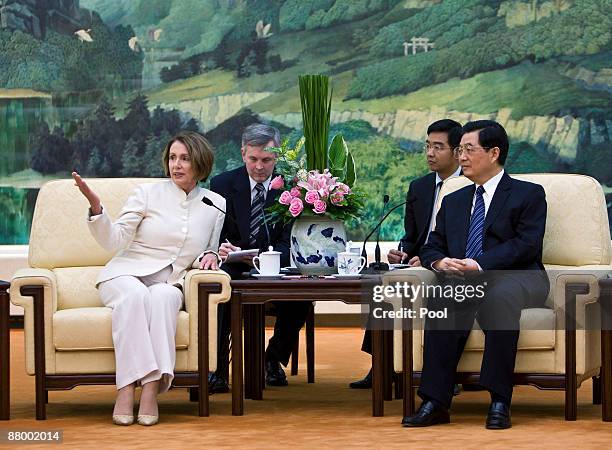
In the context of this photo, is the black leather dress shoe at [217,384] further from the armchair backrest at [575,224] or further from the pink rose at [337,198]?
the armchair backrest at [575,224]

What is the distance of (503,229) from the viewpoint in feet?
16.7

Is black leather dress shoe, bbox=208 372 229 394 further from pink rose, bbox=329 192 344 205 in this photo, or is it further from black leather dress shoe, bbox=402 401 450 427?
black leather dress shoe, bbox=402 401 450 427

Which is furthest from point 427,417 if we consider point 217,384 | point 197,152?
point 197,152

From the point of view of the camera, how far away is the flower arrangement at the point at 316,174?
525cm

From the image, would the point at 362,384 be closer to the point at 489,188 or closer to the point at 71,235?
the point at 489,188

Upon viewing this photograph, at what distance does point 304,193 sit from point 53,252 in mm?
1151

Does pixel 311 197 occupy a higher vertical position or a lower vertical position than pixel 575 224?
higher

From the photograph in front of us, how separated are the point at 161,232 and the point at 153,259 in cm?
12

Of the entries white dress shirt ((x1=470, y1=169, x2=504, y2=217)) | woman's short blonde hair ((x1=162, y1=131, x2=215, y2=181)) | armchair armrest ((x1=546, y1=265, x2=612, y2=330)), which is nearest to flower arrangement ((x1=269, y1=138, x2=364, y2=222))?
woman's short blonde hair ((x1=162, y1=131, x2=215, y2=181))

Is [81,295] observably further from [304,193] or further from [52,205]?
[304,193]

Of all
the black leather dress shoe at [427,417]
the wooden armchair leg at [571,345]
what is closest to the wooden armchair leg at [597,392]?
the wooden armchair leg at [571,345]

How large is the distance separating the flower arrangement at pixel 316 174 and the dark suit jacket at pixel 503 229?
1.24ft

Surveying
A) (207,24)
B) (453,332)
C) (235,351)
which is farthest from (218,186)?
(207,24)

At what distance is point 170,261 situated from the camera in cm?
534
